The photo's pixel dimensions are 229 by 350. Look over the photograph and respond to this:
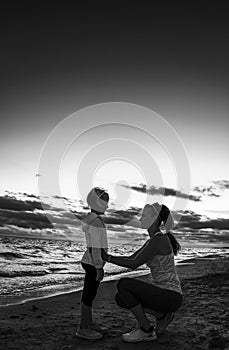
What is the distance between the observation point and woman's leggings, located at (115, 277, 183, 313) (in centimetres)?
503

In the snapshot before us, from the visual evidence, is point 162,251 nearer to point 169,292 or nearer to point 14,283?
point 169,292

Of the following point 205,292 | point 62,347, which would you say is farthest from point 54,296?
point 62,347

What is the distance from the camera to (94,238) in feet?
16.7

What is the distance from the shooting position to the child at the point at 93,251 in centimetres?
509

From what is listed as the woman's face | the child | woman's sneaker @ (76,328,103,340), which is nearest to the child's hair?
the child

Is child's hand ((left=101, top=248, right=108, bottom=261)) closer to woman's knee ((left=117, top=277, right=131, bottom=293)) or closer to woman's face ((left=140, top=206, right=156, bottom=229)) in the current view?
woman's knee ((left=117, top=277, right=131, bottom=293))

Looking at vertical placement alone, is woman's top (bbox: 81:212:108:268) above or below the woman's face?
below

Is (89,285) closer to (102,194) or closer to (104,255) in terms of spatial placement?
(104,255)

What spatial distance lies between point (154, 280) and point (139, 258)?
0.44m

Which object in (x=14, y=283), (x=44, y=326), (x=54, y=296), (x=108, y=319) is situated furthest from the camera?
(x=14, y=283)

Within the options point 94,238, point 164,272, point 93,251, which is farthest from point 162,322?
point 94,238

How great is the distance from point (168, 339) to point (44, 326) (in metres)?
1.84

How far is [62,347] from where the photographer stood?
15.9 feet

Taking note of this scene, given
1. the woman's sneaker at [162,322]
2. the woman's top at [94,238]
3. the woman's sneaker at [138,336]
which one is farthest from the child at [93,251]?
the woman's sneaker at [162,322]
